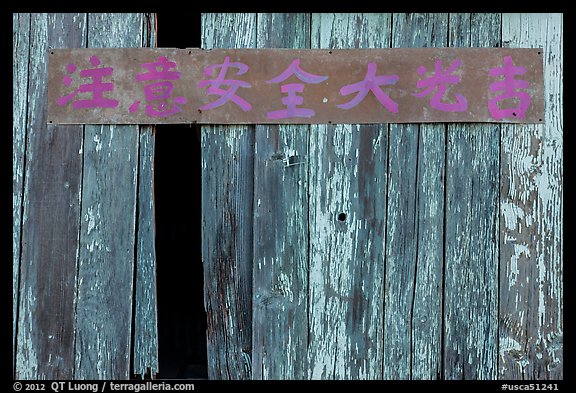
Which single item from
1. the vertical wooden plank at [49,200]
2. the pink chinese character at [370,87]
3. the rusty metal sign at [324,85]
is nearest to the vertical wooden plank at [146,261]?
the rusty metal sign at [324,85]

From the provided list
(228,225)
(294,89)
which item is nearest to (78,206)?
(228,225)

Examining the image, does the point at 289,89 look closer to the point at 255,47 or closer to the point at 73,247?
the point at 255,47

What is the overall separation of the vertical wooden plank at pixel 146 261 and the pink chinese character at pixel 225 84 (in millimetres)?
237

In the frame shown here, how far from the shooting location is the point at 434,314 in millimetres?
1879

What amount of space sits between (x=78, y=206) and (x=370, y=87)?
1.13 metres

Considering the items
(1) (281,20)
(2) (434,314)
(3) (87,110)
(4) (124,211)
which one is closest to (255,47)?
(1) (281,20)

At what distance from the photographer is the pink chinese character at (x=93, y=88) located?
72.7 inches

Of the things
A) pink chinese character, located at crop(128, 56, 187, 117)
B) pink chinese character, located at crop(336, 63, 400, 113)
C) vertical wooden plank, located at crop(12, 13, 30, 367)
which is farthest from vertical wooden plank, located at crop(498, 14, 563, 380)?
vertical wooden plank, located at crop(12, 13, 30, 367)

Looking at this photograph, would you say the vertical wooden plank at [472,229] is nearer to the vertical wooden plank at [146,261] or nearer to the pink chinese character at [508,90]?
the pink chinese character at [508,90]

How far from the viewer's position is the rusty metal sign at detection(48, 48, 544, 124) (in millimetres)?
1828

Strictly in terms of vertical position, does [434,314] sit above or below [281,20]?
below

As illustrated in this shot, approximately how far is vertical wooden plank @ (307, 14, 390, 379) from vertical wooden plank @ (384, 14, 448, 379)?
40mm

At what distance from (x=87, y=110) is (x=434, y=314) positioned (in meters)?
1.45

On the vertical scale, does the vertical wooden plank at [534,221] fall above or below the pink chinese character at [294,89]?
below
